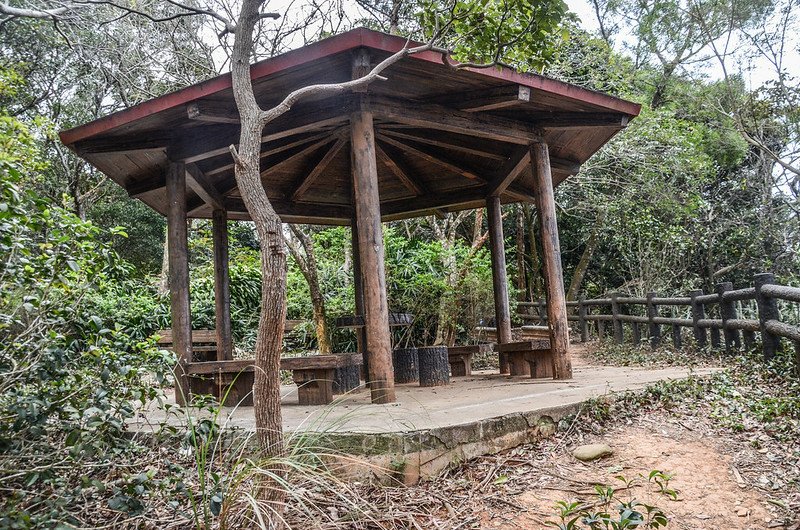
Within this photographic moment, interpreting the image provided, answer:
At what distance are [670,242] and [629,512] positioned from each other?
11957 millimetres

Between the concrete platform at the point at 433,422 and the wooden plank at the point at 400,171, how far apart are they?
3.26 meters

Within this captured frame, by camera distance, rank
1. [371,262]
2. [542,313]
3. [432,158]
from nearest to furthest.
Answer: [371,262] → [432,158] → [542,313]

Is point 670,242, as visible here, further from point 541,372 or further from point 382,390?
point 382,390

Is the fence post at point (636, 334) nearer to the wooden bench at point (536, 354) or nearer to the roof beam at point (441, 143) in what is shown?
the wooden bench at point (536, 354)

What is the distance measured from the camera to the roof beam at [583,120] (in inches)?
229

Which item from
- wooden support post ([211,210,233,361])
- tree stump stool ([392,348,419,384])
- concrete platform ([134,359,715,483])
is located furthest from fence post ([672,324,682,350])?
wooden support post ([211,210,233,361])

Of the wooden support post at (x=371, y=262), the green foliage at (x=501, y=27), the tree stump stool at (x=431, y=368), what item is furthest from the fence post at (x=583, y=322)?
the green foliage at (x=501, y=27)

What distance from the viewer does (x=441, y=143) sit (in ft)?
22.1

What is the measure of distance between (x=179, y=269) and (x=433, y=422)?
323cm

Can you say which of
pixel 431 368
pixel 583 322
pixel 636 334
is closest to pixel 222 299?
pixel 431 368

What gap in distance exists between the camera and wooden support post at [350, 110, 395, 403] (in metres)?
4.61

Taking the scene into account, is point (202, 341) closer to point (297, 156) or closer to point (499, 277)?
point (297, 156)

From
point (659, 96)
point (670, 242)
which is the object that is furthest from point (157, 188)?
point (659, 96)

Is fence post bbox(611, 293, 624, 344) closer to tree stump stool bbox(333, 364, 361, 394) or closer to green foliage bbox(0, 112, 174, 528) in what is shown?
tree stump stool bbox(333, 364, 361, 394)
